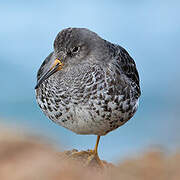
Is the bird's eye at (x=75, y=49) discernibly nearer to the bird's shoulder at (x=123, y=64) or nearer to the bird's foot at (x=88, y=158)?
the bird's shoulder at (x=123, y=64)

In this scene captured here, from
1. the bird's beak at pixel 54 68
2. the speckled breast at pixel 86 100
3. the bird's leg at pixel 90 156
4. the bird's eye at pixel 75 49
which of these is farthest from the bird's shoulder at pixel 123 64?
the bird's leg at pixel 90 156

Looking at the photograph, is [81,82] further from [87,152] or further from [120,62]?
[87,152]

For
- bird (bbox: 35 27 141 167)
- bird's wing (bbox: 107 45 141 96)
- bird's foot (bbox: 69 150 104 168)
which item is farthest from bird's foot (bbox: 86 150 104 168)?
bird's wing (bbox: 107 45 141 96)

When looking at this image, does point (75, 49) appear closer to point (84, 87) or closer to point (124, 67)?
point (84, 87)

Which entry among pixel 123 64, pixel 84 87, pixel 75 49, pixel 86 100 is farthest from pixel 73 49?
pixel 123 64

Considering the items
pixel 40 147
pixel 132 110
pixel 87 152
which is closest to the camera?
pixel 40 147

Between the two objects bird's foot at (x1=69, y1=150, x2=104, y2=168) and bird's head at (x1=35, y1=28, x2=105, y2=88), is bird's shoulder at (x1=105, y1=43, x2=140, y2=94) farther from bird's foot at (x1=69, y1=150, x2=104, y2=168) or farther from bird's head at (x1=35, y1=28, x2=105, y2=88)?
bird's foot at (x1=69, y1=150, x2=104, y2=168)
